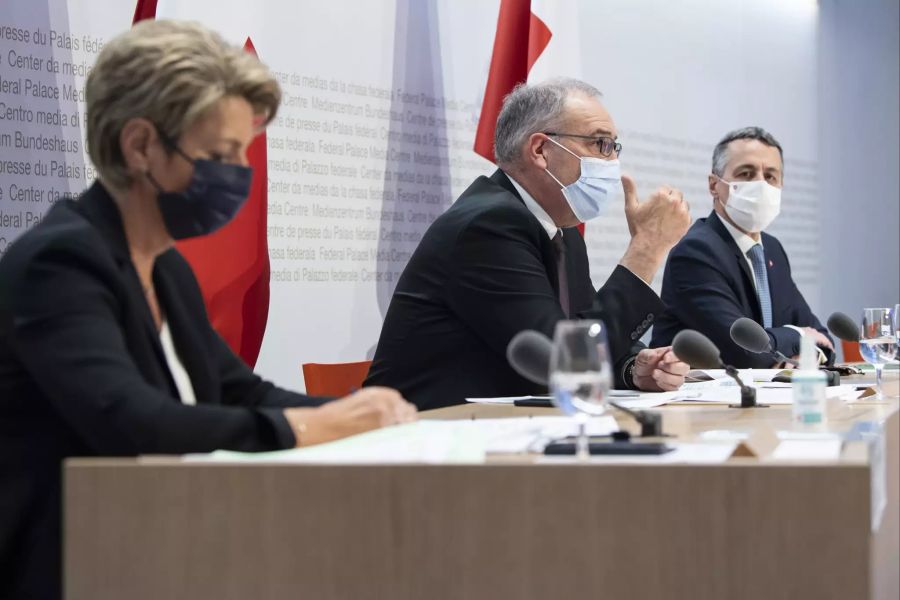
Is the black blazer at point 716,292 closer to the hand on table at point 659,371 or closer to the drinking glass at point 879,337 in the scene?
the hand on table at point 659,371

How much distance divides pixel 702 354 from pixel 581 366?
93 cm

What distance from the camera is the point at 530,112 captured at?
10.2 ft

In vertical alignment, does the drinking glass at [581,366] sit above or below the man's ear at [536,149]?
below

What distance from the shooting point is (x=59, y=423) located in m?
1.57

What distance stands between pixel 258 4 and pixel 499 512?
2.89 m

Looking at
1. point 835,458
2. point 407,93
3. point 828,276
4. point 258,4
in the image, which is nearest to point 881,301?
point 828,276

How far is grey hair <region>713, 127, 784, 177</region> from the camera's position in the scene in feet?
14.8

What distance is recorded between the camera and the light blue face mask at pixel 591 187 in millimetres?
3049

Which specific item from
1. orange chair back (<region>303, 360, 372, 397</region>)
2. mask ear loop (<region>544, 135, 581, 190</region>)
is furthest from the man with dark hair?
orange chair back (<region>303, 360, 372, 397</region>)

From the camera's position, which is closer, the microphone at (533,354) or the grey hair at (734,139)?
the microphone at (533,354)

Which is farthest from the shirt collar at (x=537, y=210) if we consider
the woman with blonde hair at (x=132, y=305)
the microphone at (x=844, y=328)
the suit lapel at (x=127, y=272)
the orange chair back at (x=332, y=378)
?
the suit lapel at (x=127, y=272)

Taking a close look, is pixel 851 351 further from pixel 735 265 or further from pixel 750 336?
pixel 750 336

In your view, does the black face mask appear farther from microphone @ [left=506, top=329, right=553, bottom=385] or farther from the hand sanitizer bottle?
the hand sanitizer bottle

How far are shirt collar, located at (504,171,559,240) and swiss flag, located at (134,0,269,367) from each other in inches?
33.9
